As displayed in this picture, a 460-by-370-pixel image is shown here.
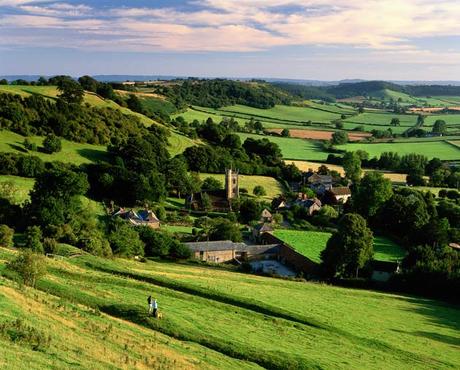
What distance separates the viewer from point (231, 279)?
139ft

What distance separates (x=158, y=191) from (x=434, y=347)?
4821 cm

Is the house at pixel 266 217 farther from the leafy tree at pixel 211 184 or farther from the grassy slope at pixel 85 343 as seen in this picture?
the grassy slope at pixel 85 343

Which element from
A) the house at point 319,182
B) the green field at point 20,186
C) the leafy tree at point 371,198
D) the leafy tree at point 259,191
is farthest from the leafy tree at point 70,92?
the leafy tree at point 371,198

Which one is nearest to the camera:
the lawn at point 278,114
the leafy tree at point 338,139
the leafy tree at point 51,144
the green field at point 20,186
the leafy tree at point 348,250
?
the leafy tree at point 348,250

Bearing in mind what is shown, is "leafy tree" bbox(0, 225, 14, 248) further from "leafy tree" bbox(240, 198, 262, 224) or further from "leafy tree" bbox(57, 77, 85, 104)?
"leafy tree" bbox(57, 77, 85, 104)

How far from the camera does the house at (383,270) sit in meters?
51.7

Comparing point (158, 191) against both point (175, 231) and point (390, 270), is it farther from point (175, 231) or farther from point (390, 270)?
point (390, 270)

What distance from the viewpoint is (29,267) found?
26.3 m

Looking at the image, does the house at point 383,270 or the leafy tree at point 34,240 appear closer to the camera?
the leafy tree at point 34,240

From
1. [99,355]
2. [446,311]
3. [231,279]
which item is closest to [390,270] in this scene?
[446,311]

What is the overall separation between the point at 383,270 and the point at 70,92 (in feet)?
239

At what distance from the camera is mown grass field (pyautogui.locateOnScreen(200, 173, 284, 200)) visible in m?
91.1

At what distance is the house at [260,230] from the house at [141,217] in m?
12.2

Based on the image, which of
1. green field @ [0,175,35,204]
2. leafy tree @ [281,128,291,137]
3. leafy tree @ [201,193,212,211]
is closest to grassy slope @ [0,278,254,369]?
green field @ [0,175,35,204]
